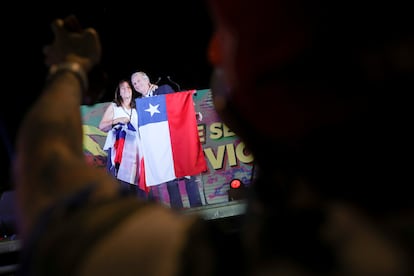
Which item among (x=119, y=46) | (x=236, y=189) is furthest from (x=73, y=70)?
(x=119, y=46)

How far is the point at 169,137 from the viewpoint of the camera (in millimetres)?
Result: 4008

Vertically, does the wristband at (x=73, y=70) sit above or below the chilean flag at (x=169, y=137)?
above

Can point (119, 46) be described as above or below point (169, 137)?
above

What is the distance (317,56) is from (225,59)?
4.5 inches

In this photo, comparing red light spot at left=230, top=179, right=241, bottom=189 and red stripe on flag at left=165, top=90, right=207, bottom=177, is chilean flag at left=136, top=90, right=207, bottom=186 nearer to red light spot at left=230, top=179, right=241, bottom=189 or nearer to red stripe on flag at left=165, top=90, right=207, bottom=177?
red stripe on flag at left=165, top=90, right=207, bottom=177

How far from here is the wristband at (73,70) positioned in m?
0.80

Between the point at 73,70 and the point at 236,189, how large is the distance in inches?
125

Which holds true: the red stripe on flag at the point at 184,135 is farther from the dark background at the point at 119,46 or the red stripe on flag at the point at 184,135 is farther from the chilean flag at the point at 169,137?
the dark background at the point at 119,46

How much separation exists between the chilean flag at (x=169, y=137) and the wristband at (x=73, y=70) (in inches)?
122

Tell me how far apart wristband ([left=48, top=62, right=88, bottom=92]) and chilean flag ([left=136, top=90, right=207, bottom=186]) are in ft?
10.2

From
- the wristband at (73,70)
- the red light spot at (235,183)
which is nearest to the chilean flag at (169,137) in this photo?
the red light spot at (235,183)

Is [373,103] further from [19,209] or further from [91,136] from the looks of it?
[91,136]

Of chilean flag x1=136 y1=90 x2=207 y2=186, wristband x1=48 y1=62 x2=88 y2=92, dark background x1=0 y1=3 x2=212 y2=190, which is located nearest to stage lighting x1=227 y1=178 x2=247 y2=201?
chilean flag x1=136 y1=90 x2=207 y2=186

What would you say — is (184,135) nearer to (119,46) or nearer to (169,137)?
(169,137)
